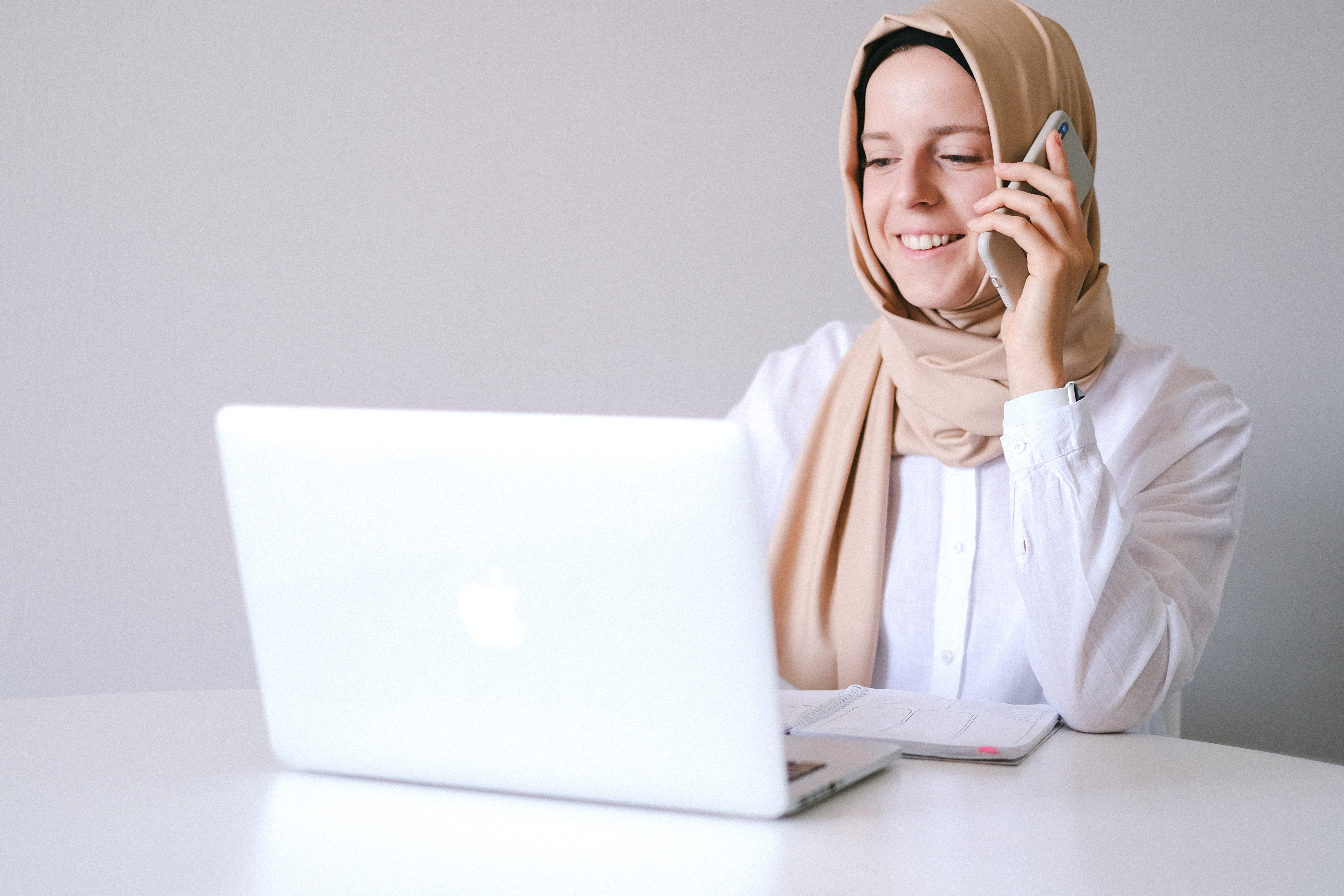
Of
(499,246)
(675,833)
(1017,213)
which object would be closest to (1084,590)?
(1017,213)

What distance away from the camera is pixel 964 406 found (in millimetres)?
1594

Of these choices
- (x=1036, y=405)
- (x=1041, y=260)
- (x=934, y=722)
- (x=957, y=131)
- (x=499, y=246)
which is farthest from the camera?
(x=499, y=246)

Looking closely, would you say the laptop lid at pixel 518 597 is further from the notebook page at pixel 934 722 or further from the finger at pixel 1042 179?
the finger at pixel 1042 179

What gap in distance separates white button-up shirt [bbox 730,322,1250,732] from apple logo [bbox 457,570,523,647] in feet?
1.42

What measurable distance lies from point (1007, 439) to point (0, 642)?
1969mm

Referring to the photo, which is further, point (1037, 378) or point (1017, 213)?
point (1017, 213)

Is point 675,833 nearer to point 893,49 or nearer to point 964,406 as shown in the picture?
point 964,406

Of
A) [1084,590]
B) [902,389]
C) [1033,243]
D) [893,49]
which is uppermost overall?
[893,49]

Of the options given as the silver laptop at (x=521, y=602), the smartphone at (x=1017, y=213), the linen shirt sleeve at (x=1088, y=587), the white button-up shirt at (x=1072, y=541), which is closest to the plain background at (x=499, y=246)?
the white button-up shirt at (x=1072, y=541)

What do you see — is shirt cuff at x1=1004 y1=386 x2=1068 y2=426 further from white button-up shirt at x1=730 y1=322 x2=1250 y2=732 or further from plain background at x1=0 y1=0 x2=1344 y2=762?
plain background at x1=0 y1=0 x2=1344 y2=762

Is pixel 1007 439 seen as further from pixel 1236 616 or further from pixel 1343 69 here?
pixel 1343 69

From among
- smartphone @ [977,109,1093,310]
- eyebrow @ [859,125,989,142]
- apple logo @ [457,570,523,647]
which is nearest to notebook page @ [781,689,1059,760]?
apple logo @ [457,570,523,647]

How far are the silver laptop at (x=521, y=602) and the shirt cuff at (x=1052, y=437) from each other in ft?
1.48

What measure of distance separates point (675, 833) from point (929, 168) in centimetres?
104
